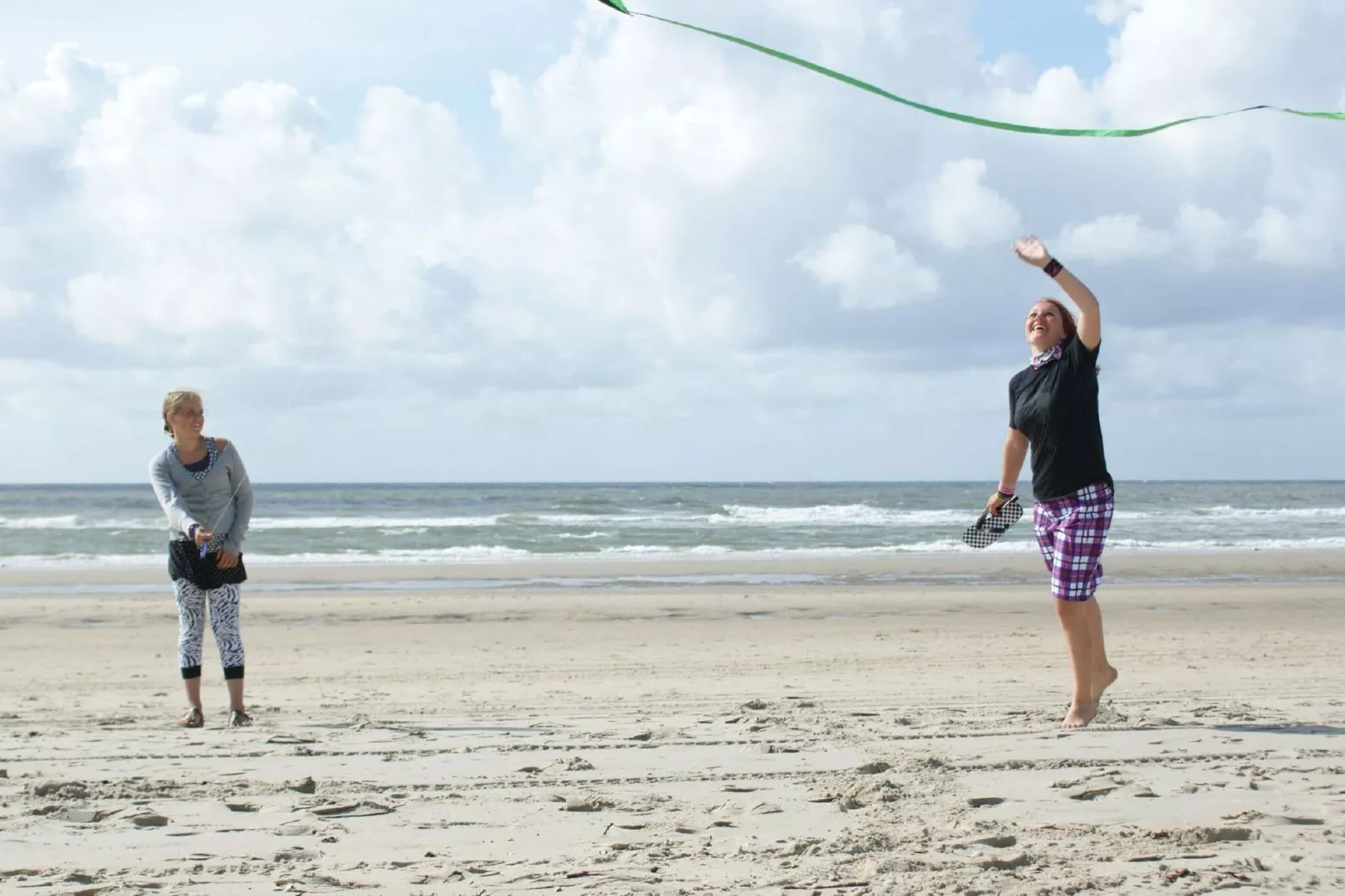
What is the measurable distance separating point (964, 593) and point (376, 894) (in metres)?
11.4

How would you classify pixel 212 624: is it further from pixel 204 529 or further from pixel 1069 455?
pixel 1069 455

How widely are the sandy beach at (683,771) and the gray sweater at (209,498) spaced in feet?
2.71

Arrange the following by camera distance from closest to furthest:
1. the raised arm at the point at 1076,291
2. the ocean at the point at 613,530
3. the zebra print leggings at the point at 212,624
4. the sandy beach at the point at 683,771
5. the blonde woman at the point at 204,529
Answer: the sandy beach at the point at 683,771, the raised arm at the point at 1076,291, the blonde woman at the point at 204,529, the zebra print leggings at the point at 212,624, the ocean at the point at 613,530

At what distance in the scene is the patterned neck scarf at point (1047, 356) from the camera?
4.43 meters

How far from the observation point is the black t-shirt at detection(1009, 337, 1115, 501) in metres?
4.31

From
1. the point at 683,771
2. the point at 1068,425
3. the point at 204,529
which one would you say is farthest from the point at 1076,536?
the point at 204,529

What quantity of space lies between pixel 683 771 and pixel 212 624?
2.45 meters

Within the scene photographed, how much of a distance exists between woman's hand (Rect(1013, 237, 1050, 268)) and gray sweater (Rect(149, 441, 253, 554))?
3.32 meters

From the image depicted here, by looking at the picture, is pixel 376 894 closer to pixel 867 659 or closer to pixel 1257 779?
pixel 1257 779

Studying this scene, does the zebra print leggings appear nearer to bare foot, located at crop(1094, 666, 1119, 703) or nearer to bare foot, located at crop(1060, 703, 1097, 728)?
bare foot, located at crop(1060, 703, 1097, 728)

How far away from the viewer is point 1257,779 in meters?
3.68

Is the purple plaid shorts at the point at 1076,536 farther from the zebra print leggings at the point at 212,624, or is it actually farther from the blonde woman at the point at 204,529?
the zebra print leggings at the point at 212,624

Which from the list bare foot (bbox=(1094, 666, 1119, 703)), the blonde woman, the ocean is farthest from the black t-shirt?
the ocean

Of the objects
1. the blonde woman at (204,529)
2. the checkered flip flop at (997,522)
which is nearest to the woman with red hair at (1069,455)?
the checkered flip flop at (997,522)
